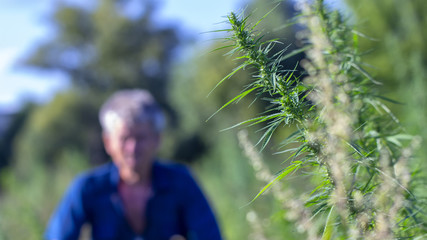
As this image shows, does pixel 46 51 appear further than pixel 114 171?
Yes

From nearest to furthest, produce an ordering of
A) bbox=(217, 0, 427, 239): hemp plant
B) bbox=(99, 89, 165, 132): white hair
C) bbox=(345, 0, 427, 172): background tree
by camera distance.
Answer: bbox=(217, 0, 427, 239): hemp plant
bbox=(345, 0, 427, 172): background tree
bbox=(99, 89, 165, 132): white hair

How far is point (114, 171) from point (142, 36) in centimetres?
3114

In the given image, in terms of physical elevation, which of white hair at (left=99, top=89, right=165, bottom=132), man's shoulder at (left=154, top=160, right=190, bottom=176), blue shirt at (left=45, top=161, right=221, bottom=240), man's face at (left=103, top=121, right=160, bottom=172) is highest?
white hair at (left=99, top=89, right=165, bottom=132)

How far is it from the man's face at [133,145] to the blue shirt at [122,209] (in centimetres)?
14

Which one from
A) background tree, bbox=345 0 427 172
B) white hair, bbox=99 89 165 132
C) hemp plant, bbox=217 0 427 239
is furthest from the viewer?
white hair, bbox=99 89 165 132

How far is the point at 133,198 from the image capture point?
10.6 feet

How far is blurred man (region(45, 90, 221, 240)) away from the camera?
10.2 feet

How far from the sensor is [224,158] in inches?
401

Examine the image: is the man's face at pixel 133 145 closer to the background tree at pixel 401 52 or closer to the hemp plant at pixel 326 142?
the background tree at pixel 401 52

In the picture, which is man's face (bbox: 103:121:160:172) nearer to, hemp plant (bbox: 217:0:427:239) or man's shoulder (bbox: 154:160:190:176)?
man's shoulder (bbox: 154:160:190:176)

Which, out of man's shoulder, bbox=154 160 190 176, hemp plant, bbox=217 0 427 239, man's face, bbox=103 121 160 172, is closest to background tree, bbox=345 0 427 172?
hemp plant, bbox=217 0 427 239

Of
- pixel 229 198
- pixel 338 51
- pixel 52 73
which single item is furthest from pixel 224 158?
pixel 52 73

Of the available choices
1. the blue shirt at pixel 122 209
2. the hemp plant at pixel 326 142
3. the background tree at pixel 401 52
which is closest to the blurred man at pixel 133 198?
the blue shirt at pixel 122 209

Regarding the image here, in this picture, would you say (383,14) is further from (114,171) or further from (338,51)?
(338,51)
